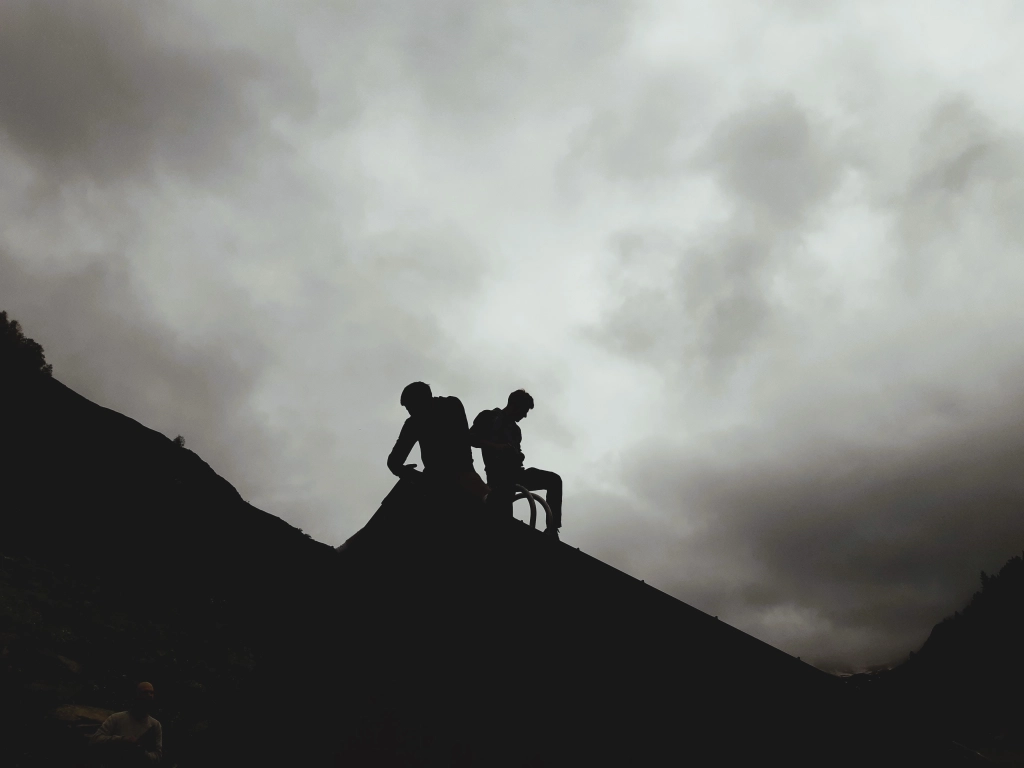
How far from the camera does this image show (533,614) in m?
4.28

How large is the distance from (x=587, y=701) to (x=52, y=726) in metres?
12.8

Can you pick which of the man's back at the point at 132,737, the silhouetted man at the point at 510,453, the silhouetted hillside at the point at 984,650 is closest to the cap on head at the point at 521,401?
the silhouetted man at the point at 510,453

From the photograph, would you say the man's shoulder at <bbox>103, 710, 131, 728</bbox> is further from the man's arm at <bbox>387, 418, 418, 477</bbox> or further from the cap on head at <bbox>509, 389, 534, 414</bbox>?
the cap on head at <bbox>509, 389, 534, 414</bbox>

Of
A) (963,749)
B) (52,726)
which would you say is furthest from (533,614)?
(52,726)

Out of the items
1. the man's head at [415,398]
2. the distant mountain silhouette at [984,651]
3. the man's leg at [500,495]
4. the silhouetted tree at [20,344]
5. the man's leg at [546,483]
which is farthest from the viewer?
the silhouetted tree at [20,344]

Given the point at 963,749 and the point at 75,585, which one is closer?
the point at 963,749

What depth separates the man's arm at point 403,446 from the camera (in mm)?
4695

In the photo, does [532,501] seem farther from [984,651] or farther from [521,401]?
[984,651]

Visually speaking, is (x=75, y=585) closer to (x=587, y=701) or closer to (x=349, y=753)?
(x=349, y=753)

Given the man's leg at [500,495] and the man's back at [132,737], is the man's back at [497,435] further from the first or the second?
the man's back at [132,737]

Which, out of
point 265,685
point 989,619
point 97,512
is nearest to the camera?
point 265,685

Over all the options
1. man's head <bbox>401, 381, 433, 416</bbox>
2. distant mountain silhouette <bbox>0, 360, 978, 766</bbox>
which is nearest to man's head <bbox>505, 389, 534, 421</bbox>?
man's head <bbox>401, 381, 433, 416</bbox>

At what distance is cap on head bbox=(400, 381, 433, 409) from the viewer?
16.0ft

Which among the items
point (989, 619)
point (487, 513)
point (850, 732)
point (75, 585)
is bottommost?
point (75, 585)
